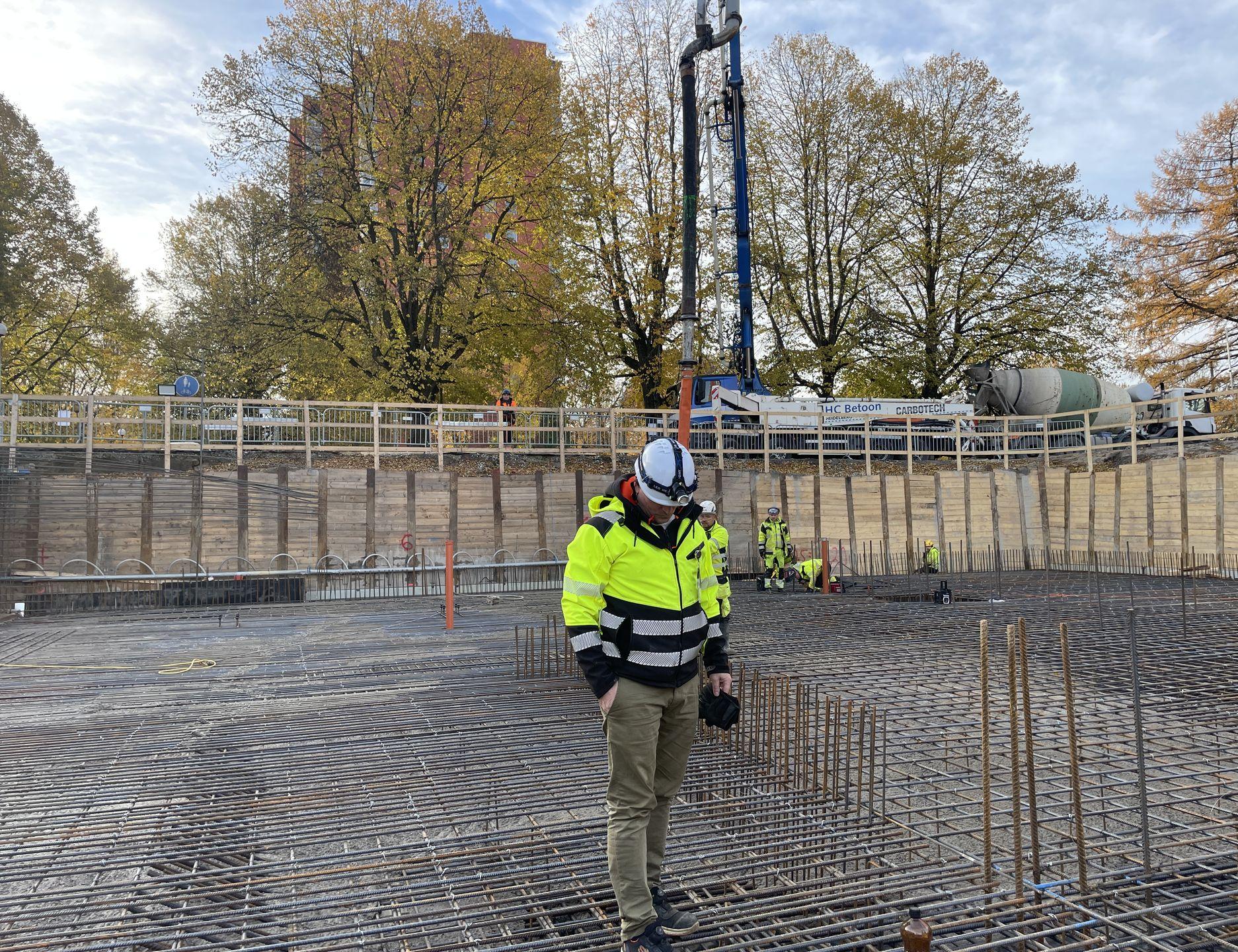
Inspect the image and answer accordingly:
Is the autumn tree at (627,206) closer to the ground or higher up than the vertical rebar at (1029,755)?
higher up

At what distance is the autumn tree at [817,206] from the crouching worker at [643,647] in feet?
84.2

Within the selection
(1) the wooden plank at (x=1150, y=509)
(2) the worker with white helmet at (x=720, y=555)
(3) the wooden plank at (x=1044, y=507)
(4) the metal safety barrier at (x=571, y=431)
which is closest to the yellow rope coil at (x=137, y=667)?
(2) the worker with white helmet at (x=720, y=555)

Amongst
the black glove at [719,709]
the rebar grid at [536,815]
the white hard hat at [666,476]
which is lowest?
the rebar grid at [536,815]

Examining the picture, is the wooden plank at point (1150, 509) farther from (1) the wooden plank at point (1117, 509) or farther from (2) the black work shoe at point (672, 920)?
(2) the black work shoe at point (672, 920)

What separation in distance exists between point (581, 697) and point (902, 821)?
3252 millimetres

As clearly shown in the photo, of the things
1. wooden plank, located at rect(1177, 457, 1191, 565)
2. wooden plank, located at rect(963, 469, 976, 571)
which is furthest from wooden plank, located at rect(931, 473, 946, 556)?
wooden plank, located at rect(1177, 457, 1191, 565)

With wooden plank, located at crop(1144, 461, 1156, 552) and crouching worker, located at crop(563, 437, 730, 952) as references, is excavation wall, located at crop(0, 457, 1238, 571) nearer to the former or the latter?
wooden plank, located at crop(1144, 461, 1156, 552)

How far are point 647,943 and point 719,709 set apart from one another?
3.11 ft

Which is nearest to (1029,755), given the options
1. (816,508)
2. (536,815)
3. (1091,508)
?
(536,815)

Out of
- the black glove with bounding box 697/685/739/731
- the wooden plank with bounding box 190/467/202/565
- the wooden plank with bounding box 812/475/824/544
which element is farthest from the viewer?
the wooden plank with bounding box 812/475/824/544

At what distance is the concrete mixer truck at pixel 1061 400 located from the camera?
77.7 feet

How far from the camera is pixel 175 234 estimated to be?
102 ft

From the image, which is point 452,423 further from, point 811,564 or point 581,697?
point 581,697

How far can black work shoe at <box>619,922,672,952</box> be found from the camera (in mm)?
2971
